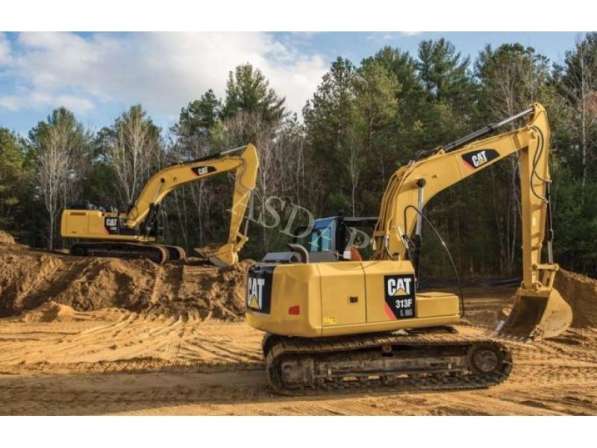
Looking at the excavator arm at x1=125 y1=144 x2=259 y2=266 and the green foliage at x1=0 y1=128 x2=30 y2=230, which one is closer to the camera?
the excavator arm at x1=125 y1=144 x2=259 y2=266

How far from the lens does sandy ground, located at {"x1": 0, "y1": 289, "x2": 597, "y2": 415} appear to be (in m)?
6.20

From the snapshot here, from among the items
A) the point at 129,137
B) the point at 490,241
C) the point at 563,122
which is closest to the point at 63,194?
the point at 129,137

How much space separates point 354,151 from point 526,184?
1869 cm

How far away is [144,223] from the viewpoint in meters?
18.6

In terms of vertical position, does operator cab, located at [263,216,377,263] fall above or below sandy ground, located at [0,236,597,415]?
above

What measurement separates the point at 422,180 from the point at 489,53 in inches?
971

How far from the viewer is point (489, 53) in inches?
1143

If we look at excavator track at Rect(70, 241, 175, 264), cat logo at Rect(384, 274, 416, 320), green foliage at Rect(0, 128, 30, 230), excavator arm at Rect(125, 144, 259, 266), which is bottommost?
cat logo at Rect(384, 274, 416, 320)

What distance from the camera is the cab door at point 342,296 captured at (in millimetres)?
6434

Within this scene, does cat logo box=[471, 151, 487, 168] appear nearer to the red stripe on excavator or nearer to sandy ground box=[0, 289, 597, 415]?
the red stripe on excavator

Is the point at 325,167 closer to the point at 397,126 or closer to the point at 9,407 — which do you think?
the point at 397,126

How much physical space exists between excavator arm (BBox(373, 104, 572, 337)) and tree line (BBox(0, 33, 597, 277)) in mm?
11552

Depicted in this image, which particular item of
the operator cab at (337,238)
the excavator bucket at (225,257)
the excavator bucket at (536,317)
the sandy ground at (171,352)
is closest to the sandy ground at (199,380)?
the sandy ground at (171,352)

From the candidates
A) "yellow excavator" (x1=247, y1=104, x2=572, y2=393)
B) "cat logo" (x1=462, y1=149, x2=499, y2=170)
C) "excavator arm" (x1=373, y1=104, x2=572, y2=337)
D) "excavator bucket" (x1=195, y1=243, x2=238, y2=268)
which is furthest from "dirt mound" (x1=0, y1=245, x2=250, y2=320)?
"cat logo" (x1=462, y1=149, x2=499, y2=170)
